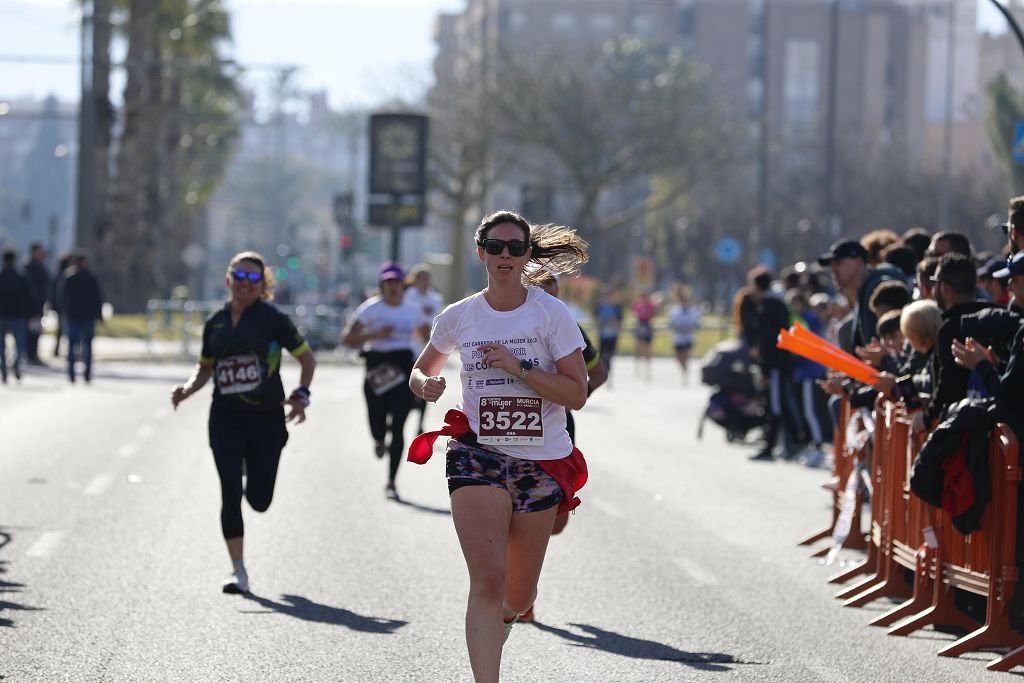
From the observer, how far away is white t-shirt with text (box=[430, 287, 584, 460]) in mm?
6320

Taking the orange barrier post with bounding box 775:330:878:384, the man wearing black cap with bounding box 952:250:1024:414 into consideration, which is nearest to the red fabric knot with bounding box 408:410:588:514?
the man wearing black cap with bounding box 952:250:1024:414

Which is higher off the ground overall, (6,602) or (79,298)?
(79,298)

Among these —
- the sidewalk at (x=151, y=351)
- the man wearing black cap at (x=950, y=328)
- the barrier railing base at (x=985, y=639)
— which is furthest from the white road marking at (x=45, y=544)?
the sidewalk at (x=151, y=351)

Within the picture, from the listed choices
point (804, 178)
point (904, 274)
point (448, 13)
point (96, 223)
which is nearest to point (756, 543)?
point (904, 274)

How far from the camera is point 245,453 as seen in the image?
379 inches

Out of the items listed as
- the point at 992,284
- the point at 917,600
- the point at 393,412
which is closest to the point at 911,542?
the point at 917,600

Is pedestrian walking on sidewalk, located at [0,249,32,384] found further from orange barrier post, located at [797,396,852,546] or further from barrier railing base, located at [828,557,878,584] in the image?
barrier railing base, located at [828,557,878,584]

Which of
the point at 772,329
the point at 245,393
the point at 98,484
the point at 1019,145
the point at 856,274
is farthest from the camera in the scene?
the point at 1019,145

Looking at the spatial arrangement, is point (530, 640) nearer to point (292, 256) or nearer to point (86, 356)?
point (86, 356)

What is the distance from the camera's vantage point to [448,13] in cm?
16788

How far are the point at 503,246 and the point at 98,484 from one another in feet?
28.3

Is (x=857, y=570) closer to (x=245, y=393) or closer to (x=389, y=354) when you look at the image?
(x=245, y=393)

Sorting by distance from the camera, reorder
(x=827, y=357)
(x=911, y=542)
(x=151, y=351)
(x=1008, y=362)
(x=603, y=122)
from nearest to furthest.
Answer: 1. (x=1008, y=362)
2. (x=911, y=542)
3. (x=827, y=357)
4. (x=151, y=351)
5. (x=603, y=122)

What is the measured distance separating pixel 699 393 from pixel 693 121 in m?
37.7
